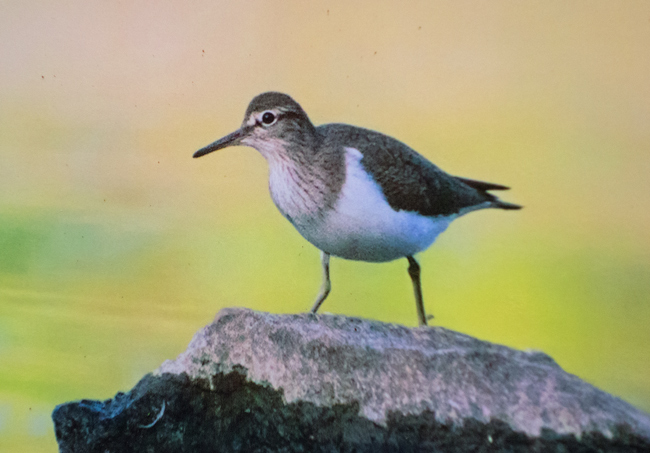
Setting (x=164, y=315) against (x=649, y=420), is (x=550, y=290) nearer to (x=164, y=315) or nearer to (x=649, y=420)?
(x=649, y=420)

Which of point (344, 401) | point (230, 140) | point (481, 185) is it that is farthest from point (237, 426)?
point (481, 185)

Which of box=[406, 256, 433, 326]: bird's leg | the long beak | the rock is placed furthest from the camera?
box=[406, 256, 433, 326]: bird's leg

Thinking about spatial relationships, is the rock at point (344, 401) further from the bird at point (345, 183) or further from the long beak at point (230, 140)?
the long beak at point (230, 140)

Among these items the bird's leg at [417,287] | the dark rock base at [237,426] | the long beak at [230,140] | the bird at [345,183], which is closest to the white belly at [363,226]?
the bird at [345,183]

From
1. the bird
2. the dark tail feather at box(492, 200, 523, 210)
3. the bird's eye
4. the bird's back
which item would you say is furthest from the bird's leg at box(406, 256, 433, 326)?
the bird's eye

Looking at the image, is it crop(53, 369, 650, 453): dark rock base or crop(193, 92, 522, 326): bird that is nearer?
crop(53, 369, 650, 453): dark rock base

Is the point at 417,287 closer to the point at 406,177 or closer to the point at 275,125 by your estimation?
the point at 406,177

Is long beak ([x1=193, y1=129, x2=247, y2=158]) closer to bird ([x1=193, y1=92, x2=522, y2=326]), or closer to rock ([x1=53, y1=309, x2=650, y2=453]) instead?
bird ([x1=193, y1=92, x2=522, y2=326])

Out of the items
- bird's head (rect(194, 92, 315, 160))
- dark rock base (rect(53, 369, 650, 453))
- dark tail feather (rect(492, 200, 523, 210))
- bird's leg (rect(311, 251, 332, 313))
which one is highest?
bird's head (rect(194, 92, 315, 160))
